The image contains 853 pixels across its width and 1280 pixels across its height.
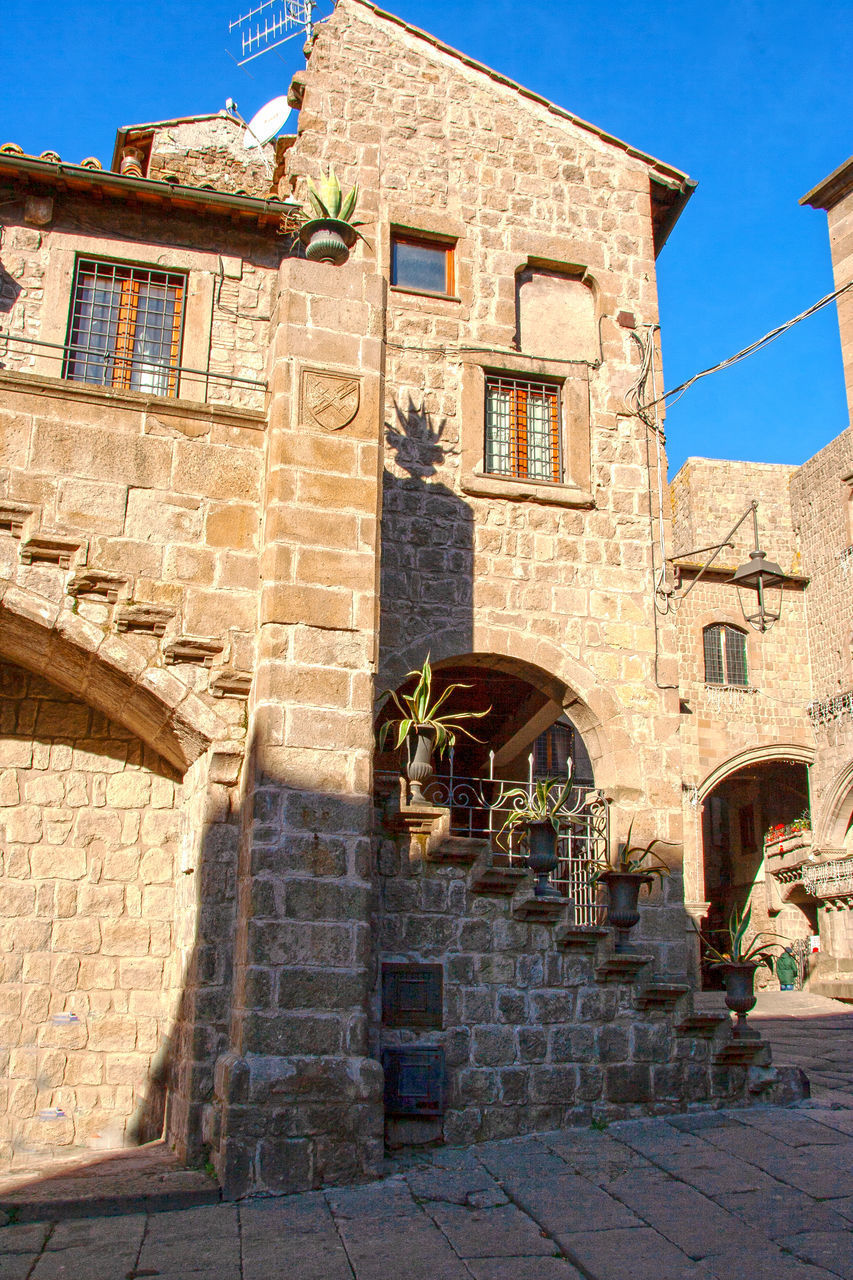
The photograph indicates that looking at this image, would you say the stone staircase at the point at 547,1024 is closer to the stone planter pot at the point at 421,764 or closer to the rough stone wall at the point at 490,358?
the stone planter pot at the point at 421,764

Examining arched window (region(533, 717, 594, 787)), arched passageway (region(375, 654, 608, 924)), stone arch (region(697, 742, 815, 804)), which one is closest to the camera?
arched passageway (region(375, 654, 608, 924))

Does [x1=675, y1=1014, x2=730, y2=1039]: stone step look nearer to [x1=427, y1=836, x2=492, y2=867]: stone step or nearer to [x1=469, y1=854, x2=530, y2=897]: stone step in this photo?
[x1=469, y1=854, x2=530, y2=897]: stone step

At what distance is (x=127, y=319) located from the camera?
408 inches

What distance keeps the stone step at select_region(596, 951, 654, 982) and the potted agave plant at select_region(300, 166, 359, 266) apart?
4875 mm

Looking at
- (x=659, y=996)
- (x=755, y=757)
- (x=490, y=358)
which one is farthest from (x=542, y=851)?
(x=755, y=757)

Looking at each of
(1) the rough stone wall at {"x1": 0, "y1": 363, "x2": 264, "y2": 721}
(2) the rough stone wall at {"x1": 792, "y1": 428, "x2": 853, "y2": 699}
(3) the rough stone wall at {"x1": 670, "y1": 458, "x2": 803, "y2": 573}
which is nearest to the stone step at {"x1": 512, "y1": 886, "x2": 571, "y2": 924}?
(1) the rough stone wall at {"x1": 0, "y1": 363, "x2": 264, "y2": 721}

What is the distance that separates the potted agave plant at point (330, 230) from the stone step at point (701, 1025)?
5.48 meters

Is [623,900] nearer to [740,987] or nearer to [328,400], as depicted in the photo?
[740,987]

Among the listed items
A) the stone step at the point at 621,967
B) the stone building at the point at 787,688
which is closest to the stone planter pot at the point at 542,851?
the stone step at the point at 621,967

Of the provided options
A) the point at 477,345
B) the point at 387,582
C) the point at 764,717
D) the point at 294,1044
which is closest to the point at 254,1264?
the point at 294,1044

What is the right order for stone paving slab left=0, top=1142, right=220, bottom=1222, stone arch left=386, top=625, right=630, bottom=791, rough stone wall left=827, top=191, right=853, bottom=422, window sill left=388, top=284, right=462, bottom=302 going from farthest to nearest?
rough stone wall left=827, top=191, right=853, bottom=422
window sill left=388, top=284, right=462, bottom=302
stone arch left=386, top=625, right=630, bottom=791
stone paving slab left=0, top=1142, right=220, bottom=1222

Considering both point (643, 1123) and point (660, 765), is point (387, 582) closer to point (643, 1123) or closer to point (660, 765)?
point (660, 765)

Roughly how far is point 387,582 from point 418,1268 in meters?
6.31

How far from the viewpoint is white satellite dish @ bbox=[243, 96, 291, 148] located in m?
12.8
